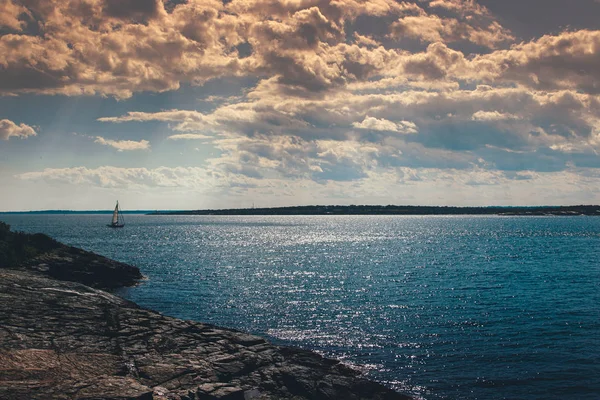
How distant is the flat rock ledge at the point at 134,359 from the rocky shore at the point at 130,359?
0.05m

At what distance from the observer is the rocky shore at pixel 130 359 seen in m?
19.5

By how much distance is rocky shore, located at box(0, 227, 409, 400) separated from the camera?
1955cm

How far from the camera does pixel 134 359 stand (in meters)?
24.5

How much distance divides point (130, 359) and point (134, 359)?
0.23 m

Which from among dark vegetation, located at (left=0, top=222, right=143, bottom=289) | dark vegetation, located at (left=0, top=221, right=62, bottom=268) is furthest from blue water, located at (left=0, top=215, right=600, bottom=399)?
dark vegetation, located at (left=0, top=221, right=62, bottom=268)

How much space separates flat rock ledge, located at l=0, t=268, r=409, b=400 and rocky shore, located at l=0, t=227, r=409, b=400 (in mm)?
51

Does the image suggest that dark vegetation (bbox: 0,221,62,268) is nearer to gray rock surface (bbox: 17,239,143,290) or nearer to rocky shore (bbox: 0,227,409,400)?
gray rock surface (bbox: 17,239,143,290)

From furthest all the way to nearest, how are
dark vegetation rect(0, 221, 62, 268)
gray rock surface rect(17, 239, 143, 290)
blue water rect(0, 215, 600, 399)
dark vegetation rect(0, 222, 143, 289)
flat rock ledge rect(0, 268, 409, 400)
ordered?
gray rock surface rect(17, 239, 143, 290) → dark vegetation rect(0, 222, 143, 289) → dark vegetation rect(0, 221, 62, 268) → blue water rect(0, 215, 600, 399) → flat rock ledge rect(0, 268, 409, 400)

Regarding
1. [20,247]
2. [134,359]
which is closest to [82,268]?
[20,247]

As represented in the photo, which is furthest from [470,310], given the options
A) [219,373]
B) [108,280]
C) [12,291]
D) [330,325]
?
[108,280]

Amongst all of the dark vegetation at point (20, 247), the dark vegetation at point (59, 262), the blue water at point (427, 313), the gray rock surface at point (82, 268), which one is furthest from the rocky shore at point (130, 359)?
the gray rock surface at point (82, 268)

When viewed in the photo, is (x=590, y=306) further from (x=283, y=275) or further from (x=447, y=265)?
(x=283, y=275)

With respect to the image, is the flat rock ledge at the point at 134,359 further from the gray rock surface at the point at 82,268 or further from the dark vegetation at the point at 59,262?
the gray rock surface at the point at 82,268

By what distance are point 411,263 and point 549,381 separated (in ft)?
191
